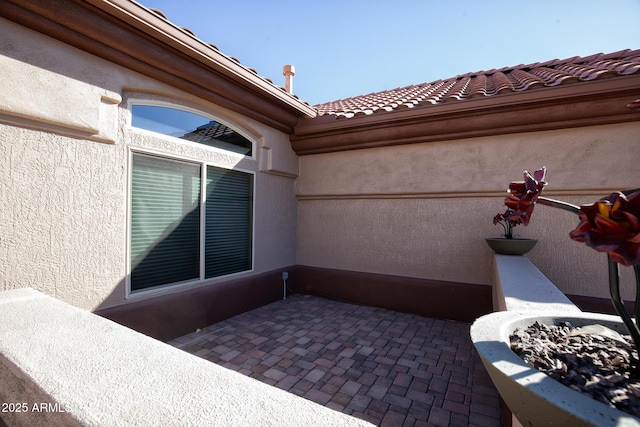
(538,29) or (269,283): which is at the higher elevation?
(538,29)

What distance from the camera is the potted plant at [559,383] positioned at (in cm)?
80

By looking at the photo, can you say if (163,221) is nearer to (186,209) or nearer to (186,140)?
(186,209)

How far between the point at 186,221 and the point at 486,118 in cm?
513

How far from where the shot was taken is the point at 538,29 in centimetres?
538

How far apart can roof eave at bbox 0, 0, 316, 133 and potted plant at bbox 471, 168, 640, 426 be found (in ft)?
13.6

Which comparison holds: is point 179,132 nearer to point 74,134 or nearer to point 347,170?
point 74,134

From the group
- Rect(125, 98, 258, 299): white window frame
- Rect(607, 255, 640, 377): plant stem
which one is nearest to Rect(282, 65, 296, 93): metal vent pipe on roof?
Rect(125, 98, 258, 299): white window frame

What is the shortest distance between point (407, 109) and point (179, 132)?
12.5 ft

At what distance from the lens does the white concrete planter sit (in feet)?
2.68

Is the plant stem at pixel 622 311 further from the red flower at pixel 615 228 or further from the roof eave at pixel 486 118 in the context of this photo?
the roof eave at pixel 486 118

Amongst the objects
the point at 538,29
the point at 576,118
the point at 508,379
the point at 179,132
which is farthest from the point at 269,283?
the point at 538,29

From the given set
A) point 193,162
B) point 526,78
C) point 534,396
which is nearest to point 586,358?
point 534,396

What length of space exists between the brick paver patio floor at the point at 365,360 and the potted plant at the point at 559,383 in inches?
78.4

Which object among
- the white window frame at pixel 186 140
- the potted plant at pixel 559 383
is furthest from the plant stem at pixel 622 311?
the white window frame at pixel 186 140
